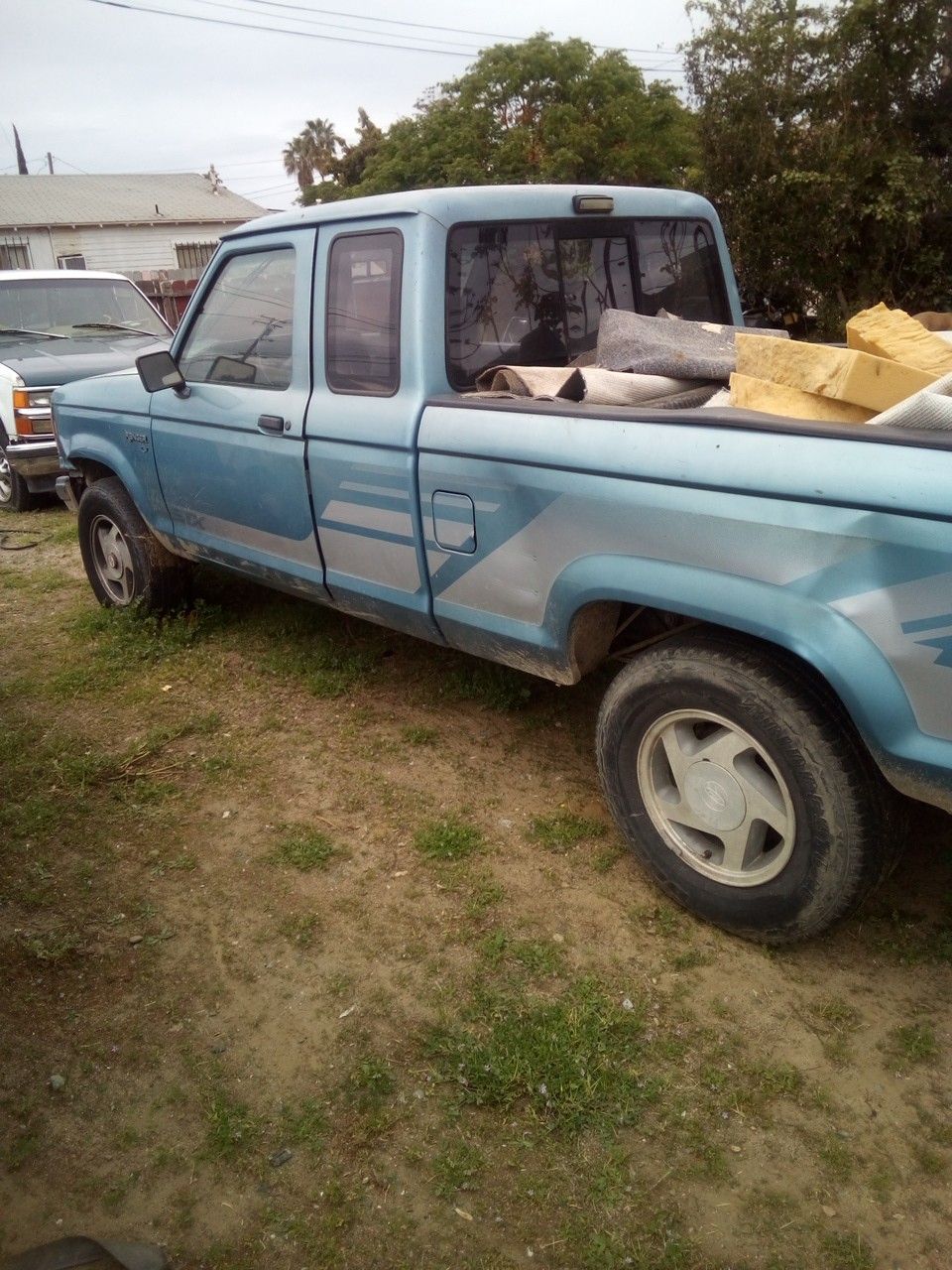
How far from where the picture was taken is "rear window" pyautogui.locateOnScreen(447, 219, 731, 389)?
10.9ft

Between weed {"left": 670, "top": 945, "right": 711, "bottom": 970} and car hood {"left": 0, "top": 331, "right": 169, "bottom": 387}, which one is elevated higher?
weed {"left": 670, "top": 945, "right": 711, "bottom": 970}

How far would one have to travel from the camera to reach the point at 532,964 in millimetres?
2773

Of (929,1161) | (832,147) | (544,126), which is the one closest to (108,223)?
(544,126)

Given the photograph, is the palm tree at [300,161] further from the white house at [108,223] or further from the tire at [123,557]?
the tire at [123,557]

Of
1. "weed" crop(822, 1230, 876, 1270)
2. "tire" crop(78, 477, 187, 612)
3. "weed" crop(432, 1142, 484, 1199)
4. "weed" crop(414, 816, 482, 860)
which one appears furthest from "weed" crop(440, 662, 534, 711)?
"weed" crop(822, 1230, 876, 1270)

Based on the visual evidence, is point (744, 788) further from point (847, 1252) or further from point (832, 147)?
point (832, 147)

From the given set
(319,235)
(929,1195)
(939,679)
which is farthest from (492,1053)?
(319,235)

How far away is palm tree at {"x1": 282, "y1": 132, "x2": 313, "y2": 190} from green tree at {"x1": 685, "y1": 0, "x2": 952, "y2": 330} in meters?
46.7

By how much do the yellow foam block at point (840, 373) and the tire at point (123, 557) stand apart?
11.2 ft

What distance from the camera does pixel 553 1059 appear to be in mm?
2432

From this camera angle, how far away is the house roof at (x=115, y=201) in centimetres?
3091

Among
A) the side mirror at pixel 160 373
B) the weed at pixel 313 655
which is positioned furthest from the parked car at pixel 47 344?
the side mirror at pixel 160 373

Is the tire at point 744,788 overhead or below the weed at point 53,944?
overhead

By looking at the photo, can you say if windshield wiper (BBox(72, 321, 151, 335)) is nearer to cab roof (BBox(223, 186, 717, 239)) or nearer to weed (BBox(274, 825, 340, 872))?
cab roof (BBox(223, 186, 717, 239))
